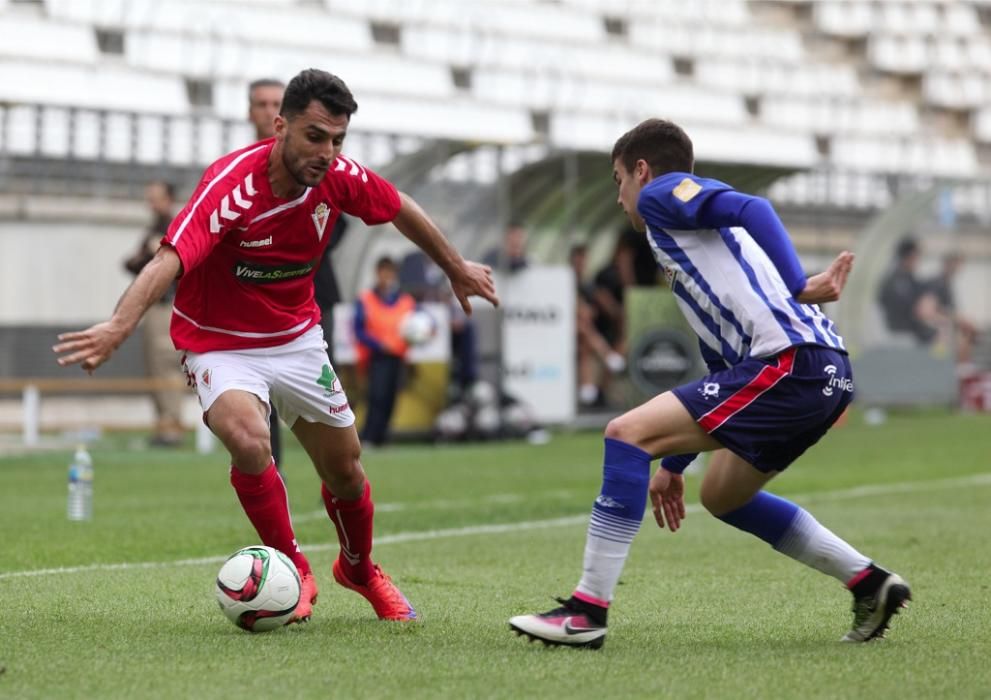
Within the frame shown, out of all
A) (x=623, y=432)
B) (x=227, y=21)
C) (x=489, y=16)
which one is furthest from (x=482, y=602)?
(x=489, y=16)

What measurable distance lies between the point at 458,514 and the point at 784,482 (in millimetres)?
3420

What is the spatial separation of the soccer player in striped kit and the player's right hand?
4.68 ft

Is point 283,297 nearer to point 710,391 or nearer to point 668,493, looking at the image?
point 668,493

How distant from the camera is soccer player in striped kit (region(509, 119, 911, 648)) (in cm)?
486

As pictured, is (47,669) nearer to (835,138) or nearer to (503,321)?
(503,321)

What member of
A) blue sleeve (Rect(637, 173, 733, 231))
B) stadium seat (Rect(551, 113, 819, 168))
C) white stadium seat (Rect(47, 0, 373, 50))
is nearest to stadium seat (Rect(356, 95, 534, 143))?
stadium seat (Rect(551, 113, 819, 168))

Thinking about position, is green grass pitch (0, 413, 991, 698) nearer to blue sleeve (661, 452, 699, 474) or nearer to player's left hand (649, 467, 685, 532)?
player's left hand (649, 467, 685, 532)

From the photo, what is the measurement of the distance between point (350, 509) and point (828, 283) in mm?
2053

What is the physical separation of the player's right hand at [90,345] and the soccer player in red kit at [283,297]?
0.42 m

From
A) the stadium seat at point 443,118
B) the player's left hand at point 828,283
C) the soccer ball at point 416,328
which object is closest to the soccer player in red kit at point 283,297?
the player's left hand at point 828,283

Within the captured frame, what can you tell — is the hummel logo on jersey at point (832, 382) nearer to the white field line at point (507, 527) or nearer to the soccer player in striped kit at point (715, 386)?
the soccer player in striped kit at point (715, 386)

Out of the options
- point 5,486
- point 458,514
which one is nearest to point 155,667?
point 458,514

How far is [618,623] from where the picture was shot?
18.0 feet

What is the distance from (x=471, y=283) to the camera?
5.84 m
